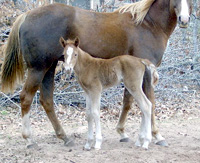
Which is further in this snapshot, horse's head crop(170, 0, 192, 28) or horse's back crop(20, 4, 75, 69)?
horse's back crop(20, 4, 75, 69)

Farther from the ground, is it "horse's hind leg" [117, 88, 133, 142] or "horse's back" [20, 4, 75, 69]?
"horse's back" [20, 4, 75, 69]

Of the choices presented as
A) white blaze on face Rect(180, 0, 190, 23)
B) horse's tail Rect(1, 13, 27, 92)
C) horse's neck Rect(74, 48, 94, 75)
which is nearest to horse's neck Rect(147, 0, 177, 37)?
white blaze on face Rect(180, 0, 190, 23)

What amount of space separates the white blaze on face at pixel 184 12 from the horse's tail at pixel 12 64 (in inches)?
101

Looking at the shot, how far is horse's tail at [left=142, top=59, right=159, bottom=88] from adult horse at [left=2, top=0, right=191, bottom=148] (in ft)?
0.35

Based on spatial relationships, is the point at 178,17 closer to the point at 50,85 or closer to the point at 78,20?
the point at 78,20

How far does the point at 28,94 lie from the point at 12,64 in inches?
26.2

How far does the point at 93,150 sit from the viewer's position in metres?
4.63

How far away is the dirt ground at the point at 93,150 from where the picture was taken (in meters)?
4.23

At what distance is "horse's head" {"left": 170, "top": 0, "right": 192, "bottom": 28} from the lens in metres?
4.61

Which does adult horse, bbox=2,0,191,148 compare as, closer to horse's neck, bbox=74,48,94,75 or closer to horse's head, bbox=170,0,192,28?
horse's head, bbox=170,0,192,28

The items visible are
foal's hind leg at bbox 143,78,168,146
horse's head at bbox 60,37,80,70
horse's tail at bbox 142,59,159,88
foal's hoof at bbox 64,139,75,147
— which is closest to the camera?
horse's head at bbox 60,37,80,70

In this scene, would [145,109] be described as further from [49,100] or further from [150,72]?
[49,100]

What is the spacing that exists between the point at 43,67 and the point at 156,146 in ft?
7.11

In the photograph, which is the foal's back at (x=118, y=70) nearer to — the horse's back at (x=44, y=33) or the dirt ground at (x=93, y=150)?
the horse's back at (x=44, y=33)
